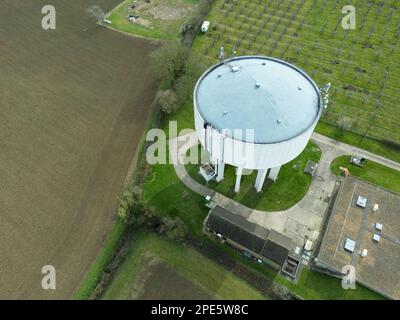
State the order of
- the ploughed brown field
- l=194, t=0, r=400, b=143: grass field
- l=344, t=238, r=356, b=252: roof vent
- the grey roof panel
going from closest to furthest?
the grey roof panel, l=344, t=238, r=356, b=252: roof vent, the ploughed brown field, l=194, t=0, r=400, b=143: grass field

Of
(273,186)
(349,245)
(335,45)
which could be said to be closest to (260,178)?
(273,186)

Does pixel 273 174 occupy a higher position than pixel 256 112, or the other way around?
pixel 256 112

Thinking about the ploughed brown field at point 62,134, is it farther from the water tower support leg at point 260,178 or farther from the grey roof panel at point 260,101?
the water tower support leg at point 260,178

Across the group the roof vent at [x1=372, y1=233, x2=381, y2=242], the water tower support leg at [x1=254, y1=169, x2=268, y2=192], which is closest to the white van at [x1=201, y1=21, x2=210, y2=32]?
the water tower support leg at [x1=254, y1=169, x2=268, y2=192]

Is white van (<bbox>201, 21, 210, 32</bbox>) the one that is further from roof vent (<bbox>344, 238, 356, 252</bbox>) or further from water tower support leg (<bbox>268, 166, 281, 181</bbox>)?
roof vent (<bbox>344, 238, 356, 252</bbox>)

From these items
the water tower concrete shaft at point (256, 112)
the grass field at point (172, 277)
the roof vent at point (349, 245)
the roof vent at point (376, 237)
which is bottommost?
the grass field at point (172, 277)

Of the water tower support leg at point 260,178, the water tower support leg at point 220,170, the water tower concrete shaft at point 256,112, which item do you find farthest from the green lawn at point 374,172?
the water tower support leg at point 220,170

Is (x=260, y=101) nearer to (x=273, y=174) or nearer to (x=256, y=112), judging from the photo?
(x=256, y=112)
